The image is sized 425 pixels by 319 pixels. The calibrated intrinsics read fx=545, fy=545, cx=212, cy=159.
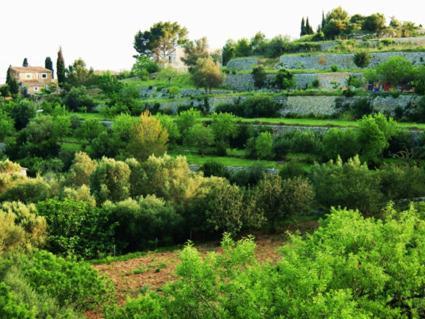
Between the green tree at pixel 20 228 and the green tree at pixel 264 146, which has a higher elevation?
the green tree at pixel 264 146

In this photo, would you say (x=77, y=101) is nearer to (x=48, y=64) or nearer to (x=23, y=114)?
(x=23, y=114)

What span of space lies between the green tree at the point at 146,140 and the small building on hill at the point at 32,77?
44.1 meters

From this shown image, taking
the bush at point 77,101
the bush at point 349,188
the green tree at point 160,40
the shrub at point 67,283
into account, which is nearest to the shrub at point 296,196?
the bush at point 349,188

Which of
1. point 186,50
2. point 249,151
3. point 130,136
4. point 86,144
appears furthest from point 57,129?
point 186,50

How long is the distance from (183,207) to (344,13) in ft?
160

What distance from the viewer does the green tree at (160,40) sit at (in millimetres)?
82231

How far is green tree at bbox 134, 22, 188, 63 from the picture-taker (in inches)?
3237

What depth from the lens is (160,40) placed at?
271 ft

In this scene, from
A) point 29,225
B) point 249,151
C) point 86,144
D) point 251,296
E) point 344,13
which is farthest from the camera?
point 344,13

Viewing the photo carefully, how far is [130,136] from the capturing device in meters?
39.4

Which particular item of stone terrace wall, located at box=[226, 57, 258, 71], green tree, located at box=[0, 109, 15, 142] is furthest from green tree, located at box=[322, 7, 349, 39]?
green tree, located at box=[0, 109, 15, 142]

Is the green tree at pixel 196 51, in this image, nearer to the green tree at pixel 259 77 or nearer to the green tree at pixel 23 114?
the green tree at pixel 259 77

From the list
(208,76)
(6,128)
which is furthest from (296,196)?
(6,128)

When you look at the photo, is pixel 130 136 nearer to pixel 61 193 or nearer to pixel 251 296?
pixel 61 193
